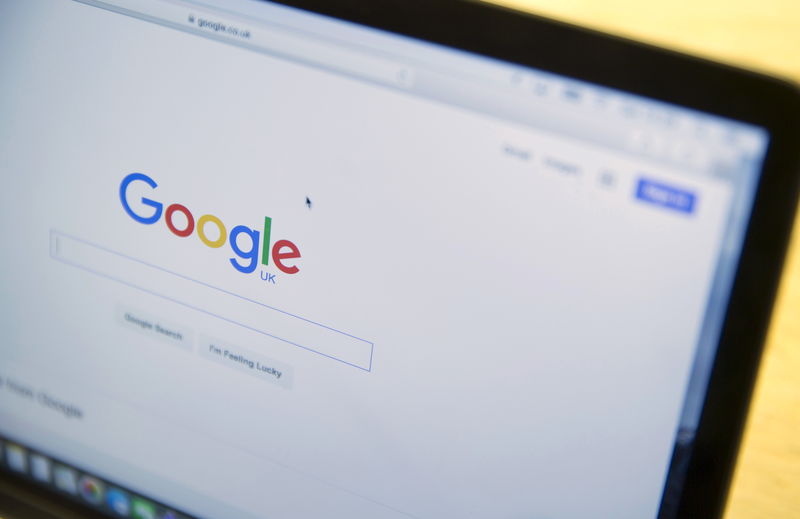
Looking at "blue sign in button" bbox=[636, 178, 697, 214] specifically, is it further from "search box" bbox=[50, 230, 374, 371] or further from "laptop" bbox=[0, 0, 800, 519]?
"search box" bbox=[50, 230, 374, 371]

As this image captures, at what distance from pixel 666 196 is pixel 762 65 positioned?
12cm

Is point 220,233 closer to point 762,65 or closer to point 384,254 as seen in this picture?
point 384,254

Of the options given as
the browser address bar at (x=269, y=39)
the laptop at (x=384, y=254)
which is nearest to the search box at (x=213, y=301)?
the laptop at (x=384, y=254)

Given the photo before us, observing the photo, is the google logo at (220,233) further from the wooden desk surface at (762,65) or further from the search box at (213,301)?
the wooden desk surface at (762,65)

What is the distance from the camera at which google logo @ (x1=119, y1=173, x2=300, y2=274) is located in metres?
0.37

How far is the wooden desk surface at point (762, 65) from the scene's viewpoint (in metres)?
0.39

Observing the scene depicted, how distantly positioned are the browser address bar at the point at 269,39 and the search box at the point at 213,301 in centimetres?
11

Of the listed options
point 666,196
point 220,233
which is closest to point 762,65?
point 666,196

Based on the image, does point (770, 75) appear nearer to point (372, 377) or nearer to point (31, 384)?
point (372, 377)

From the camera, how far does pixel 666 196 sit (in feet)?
0.98

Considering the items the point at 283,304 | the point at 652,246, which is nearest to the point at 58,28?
the point at 283,304

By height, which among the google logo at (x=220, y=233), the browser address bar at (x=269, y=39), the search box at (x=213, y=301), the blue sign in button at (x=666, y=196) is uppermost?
the browser address bar at (x=269, y=39)

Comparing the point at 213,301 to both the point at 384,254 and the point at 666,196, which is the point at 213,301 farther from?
the point at 666,196

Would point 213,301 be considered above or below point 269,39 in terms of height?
below
